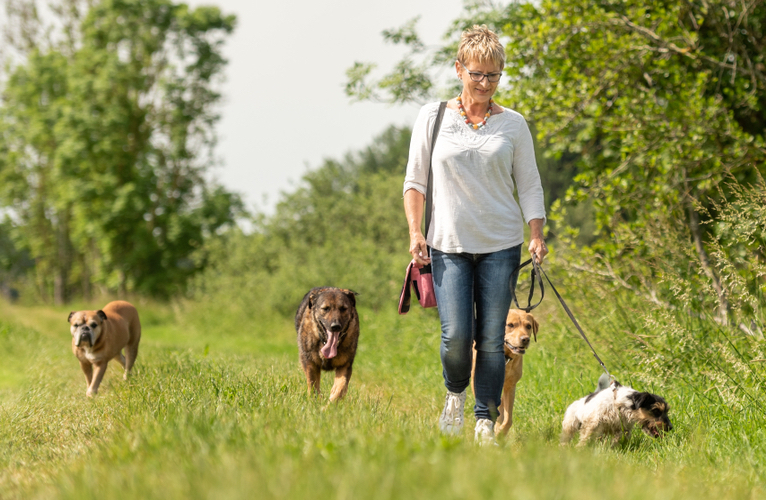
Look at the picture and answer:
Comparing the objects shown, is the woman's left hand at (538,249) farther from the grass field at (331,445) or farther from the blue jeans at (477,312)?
the grass field at (331,445)

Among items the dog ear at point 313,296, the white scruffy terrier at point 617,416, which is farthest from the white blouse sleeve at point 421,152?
the white scruffy terrier at point 617,416

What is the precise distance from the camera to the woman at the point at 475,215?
13.5 feet

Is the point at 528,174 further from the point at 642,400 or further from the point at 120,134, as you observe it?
the point at 120,134

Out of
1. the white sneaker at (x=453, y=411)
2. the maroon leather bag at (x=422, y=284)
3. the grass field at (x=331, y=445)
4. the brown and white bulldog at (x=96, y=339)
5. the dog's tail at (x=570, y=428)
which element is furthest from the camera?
the brown and white bulldog at (x=96, y=339)

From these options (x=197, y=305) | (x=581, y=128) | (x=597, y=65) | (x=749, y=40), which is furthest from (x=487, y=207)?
(x=197, y=305)

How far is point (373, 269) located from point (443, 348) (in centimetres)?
1238

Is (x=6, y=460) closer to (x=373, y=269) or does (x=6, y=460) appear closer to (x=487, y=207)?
(x=487, y=207)

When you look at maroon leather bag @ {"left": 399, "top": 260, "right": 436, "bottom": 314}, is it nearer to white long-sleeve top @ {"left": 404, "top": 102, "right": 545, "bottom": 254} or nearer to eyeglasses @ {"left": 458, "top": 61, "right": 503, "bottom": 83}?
white long-sleeve top @ {"left": 404, "top": 102, "right": 545, "bottom": 254}

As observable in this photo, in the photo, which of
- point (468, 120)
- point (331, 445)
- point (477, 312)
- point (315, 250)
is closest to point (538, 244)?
point (477, 312)

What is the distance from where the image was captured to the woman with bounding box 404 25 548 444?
4113mm

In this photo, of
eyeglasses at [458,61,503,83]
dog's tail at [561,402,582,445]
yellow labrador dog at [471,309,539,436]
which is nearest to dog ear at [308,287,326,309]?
yellow labrador dog at [471,309,539,436]

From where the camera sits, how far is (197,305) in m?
20.4

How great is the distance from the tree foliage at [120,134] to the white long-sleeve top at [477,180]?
2277cm

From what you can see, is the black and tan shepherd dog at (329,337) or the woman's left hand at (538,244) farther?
the black and tan shepherd dog at (329,337)
